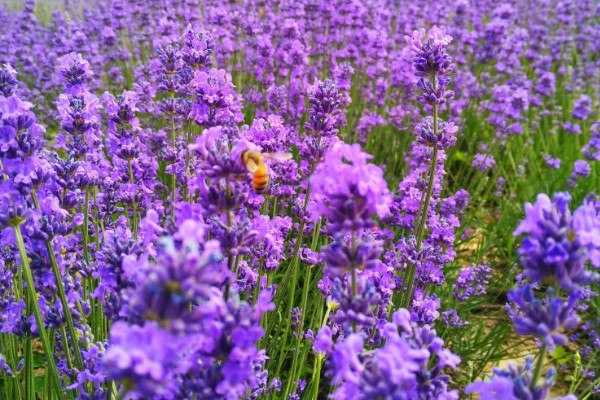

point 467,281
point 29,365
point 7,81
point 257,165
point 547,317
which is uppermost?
point 7,81

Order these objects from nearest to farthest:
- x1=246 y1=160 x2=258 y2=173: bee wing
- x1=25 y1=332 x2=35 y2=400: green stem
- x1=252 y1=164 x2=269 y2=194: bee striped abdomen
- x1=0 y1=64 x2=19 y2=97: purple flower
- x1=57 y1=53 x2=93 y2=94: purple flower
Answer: x1=246 y1=160 x2=258 y2=173: bee wing
x1=252 y1=164 x2=269 y2=194: bee striped abdomen
x1=25 y1=332 x2=35 y2=400: green stem
x1=0 y1=64 x2=19 y2=97: purple flower
x1=57 y1=53 x2=93 y2=94: purple flower

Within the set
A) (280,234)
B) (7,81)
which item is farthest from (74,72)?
(280,234)

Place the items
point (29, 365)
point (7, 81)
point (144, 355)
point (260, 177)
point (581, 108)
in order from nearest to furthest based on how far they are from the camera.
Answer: point (144, 355), point (260, 177), point (29, 365), point (7, 81), point (581, 108)

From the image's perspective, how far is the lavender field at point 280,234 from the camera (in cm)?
109

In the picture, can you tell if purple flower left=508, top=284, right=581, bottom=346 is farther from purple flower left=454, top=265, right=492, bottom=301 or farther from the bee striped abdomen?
purple flower left=454, top=265, right=492, bottom=301

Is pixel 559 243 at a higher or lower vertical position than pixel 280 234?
higher

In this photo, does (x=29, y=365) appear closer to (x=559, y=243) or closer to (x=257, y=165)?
(x=257, y=165)

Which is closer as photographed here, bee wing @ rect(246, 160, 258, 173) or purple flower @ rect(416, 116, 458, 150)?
bee wing @ rect(246, 160, 258, 173)

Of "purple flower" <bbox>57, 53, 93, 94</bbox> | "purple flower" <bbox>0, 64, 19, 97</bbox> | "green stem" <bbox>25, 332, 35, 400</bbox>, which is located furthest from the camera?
"purple flower" <bbox>57, 53, 93, 94</bbox>

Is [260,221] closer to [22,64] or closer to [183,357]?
[183,357]

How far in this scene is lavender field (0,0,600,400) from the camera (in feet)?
3.58

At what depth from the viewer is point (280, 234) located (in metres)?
2.58

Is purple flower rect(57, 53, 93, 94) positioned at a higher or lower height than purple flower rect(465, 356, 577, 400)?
higher

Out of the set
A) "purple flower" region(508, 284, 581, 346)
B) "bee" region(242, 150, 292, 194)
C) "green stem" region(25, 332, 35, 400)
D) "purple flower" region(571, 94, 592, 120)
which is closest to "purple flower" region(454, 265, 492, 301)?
"bee" region(242, 150, 292, 194)
